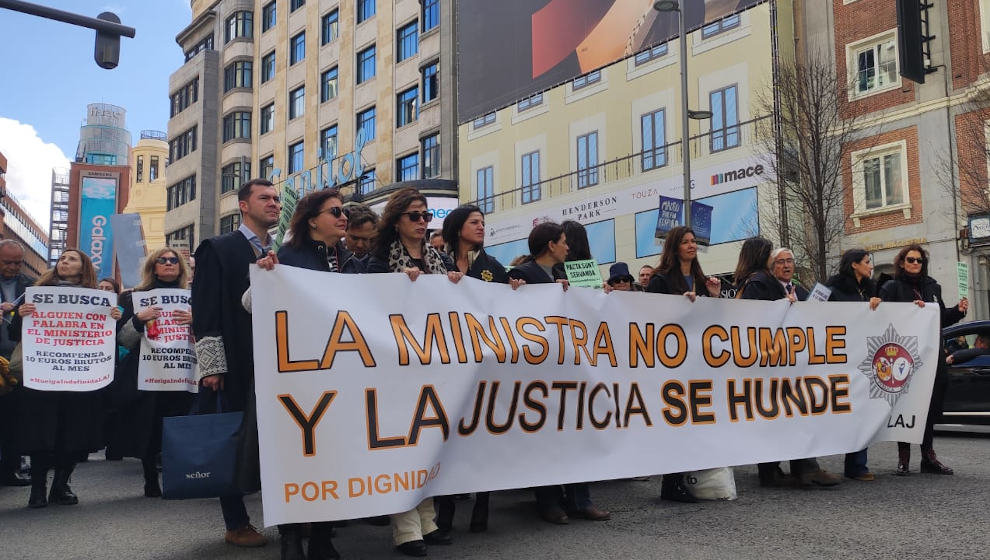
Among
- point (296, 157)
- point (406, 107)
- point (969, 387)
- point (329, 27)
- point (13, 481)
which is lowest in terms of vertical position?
point (13, 481)

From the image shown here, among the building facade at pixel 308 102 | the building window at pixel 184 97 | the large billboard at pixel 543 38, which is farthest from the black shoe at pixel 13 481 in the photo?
the building window at pixel 184 97

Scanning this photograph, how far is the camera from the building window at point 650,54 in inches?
1033

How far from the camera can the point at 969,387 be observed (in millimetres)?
11789

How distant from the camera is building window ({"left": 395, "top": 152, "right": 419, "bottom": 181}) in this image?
117ft

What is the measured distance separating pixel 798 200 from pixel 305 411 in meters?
19.2

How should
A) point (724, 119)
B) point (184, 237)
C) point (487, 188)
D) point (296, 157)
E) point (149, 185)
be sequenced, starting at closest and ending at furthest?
point (724, 119) → point (487, 188) → point (296, 157) → point (184, 237) → point (149, 185)

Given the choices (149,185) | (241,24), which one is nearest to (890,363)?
(241,24)

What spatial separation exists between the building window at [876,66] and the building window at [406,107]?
1778cm

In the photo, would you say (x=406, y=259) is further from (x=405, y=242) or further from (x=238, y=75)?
(x=238, y=75)

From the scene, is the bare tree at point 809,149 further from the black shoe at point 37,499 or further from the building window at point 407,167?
the black shoe at point 37,499

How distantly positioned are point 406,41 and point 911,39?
69.6ft

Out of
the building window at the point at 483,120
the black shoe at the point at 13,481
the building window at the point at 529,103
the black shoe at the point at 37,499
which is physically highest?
the building window at the point at 529,103

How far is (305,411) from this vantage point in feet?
14.3

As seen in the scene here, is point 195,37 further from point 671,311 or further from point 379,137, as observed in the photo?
point 671,311
